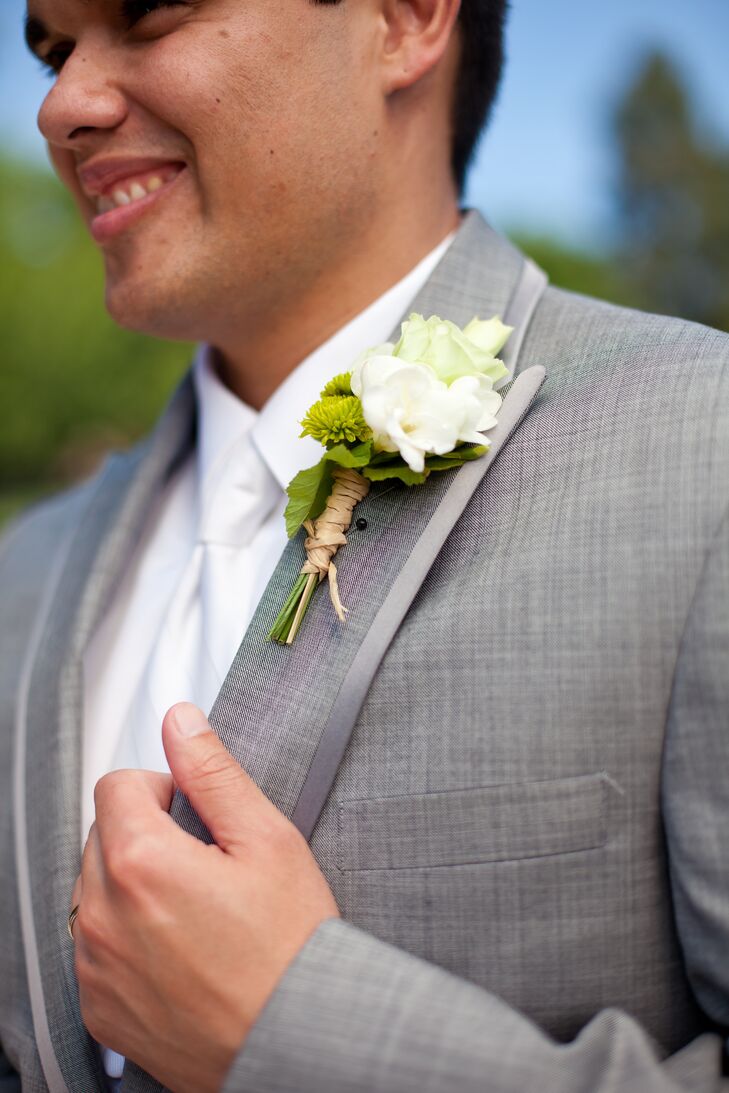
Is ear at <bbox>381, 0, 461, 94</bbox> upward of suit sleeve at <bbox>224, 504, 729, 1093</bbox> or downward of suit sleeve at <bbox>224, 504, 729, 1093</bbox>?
upward

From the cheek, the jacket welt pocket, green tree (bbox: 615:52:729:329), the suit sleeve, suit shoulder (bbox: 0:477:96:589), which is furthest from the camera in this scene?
green tree (bbox: 615:52:729:329)

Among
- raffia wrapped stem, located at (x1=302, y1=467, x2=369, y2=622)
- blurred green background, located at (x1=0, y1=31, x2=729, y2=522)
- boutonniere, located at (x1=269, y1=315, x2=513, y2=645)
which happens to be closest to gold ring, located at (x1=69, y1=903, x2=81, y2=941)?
boutonniere, located at (x1=269, y1=315, x2=513, y2=645)

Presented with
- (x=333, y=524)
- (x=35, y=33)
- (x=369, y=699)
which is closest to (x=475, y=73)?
(x=35, y=33)

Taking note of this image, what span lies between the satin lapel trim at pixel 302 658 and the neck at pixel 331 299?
51cm

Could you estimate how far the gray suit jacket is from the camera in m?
1.20

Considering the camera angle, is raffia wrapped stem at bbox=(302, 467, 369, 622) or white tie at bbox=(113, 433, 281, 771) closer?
raffia wrapped stem at bbox=(302, 467, 369, 622)

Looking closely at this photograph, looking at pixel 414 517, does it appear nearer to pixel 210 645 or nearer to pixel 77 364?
pixel 210 645

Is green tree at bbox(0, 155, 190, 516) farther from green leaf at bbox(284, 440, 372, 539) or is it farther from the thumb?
the thumb

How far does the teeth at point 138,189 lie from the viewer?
5.97 ft

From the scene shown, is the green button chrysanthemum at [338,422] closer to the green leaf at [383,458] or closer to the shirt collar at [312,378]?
the green leaf at [383,458]

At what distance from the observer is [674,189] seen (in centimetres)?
3481

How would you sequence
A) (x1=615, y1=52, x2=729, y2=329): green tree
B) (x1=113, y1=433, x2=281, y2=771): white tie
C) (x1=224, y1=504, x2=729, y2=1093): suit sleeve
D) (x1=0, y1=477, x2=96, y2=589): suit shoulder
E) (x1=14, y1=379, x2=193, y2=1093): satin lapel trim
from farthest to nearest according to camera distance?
(x1=615, y1=52, x2=729, y2=329): green tree
(x1=0, y1=477, x2=96, y2=589): suit shoulder
(x1=113, y1=433, x2=281, y2=771): white tie
(x1=14, y1=379, x2=193, y2=1093): satin lapel trim
(x1=224, y1=504, x2=729, y2=1093): suit sleeve

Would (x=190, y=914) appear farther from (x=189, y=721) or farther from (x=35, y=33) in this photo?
(x=35, y=33)

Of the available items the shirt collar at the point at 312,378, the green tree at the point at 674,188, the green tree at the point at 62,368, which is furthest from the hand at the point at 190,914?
the green tree at the point at 674,188
